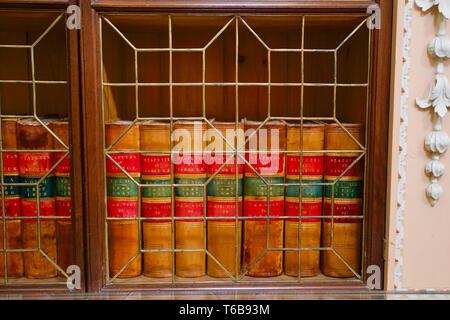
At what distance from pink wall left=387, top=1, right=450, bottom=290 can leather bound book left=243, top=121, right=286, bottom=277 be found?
0.90 ft

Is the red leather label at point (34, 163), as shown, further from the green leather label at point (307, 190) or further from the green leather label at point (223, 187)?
the green leather label at point (307, 190)

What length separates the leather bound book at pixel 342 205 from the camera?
3.85 feet

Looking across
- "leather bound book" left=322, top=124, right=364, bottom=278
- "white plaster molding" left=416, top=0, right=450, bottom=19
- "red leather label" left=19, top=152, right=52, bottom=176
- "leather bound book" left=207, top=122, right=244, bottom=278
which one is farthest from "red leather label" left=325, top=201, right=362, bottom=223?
"red leather label" left=19, top=152, right=52, bottom=176

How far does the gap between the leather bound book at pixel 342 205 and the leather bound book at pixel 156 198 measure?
416 mm

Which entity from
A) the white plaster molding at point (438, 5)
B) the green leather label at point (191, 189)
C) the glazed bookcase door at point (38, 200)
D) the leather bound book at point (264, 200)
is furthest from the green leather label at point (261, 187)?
Result: the white plaster molding at point (438, 5)

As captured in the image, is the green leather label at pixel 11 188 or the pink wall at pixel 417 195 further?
the green leather label at pixel 11 188

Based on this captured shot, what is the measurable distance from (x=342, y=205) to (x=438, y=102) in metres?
0.34

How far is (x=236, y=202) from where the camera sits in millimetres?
1169

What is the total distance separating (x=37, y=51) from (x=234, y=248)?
0.83 metres

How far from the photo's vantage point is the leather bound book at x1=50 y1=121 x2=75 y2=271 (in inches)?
46.1

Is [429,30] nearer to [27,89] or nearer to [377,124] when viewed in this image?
[377,124]

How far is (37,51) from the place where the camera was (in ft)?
4.48

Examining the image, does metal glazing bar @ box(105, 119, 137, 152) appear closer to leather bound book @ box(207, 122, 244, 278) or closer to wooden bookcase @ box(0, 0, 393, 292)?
wooden bookcase @ box(0, 0, 393, 292)
